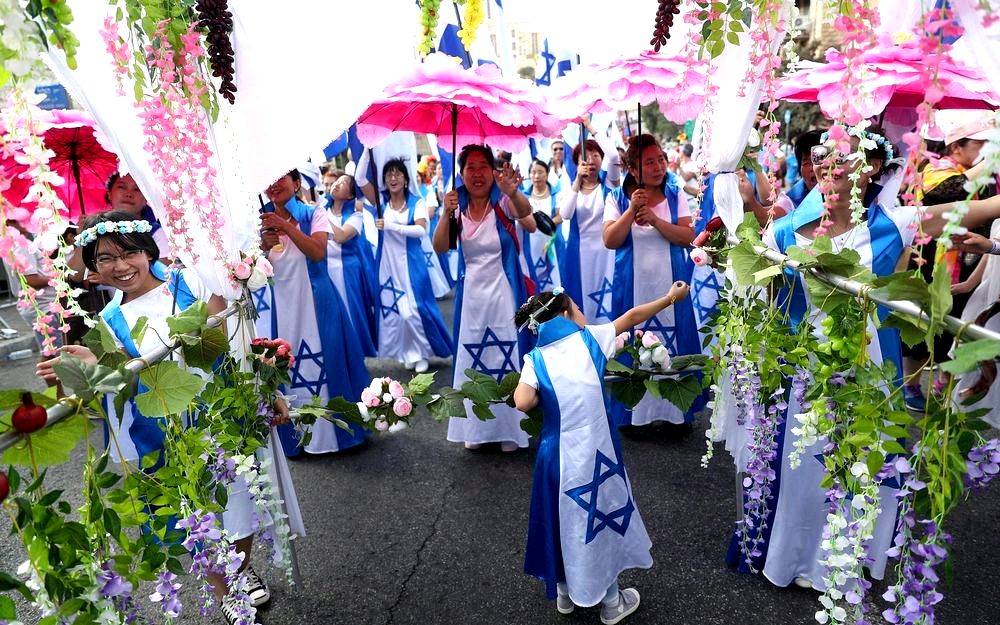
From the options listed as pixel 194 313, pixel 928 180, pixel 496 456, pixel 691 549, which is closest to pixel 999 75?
pixel 194 313

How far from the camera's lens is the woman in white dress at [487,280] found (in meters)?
4.01

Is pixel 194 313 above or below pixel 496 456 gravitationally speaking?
above

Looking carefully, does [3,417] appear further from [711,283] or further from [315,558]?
[711,283]

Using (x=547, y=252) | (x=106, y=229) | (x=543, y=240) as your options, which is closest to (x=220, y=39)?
(x=106, y=229)

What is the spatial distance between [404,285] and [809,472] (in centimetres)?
439

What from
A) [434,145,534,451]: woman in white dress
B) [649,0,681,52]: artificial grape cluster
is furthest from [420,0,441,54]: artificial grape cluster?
[649,0,681,52]: artificial grape cluster

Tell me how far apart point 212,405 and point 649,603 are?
176 centimetres

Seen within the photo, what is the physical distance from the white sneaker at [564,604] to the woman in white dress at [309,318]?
1910mm

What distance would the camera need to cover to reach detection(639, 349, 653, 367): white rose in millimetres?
2641

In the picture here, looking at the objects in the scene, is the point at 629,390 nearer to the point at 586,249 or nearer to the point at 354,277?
the point at 586,249

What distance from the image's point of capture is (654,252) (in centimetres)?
406

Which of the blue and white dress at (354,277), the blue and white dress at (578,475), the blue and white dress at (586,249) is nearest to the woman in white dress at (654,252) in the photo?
the blue and white dress at (586,249)

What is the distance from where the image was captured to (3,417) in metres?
1.34

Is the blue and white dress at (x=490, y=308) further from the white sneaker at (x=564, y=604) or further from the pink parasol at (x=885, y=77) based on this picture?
the pink parasol at (x=885, y=77)
